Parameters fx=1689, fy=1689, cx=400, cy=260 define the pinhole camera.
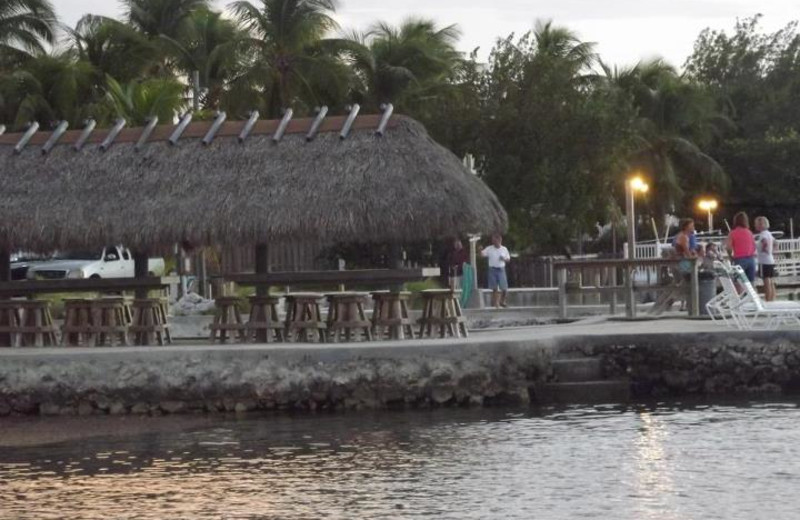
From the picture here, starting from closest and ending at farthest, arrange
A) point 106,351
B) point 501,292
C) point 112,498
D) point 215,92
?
point 112,498 → point 106,351 → point 501,292 → point 215,92

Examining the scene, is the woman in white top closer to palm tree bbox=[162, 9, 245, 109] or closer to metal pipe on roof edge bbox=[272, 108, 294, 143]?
metal pipe on roof edge bbox=[272, 108, 294, 143]

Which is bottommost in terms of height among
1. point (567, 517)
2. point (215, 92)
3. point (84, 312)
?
point (567, 517)

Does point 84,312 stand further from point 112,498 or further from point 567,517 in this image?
point 567,517

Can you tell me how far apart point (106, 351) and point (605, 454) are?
779cm

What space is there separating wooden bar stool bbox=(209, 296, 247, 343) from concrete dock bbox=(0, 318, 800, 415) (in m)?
1.75

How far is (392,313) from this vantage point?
77.5ft

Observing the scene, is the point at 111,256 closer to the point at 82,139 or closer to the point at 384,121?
the point at 82,139

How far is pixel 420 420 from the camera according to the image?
20281 millimetres

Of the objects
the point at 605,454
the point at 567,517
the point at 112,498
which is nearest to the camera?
the point at 567,517

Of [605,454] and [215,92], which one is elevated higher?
[215,92]

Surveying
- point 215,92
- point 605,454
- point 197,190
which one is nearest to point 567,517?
point 605,454

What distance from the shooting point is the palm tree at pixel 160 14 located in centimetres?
5447

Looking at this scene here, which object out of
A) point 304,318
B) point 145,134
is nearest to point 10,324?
point 145,134

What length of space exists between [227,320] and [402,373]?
3.94 metres
